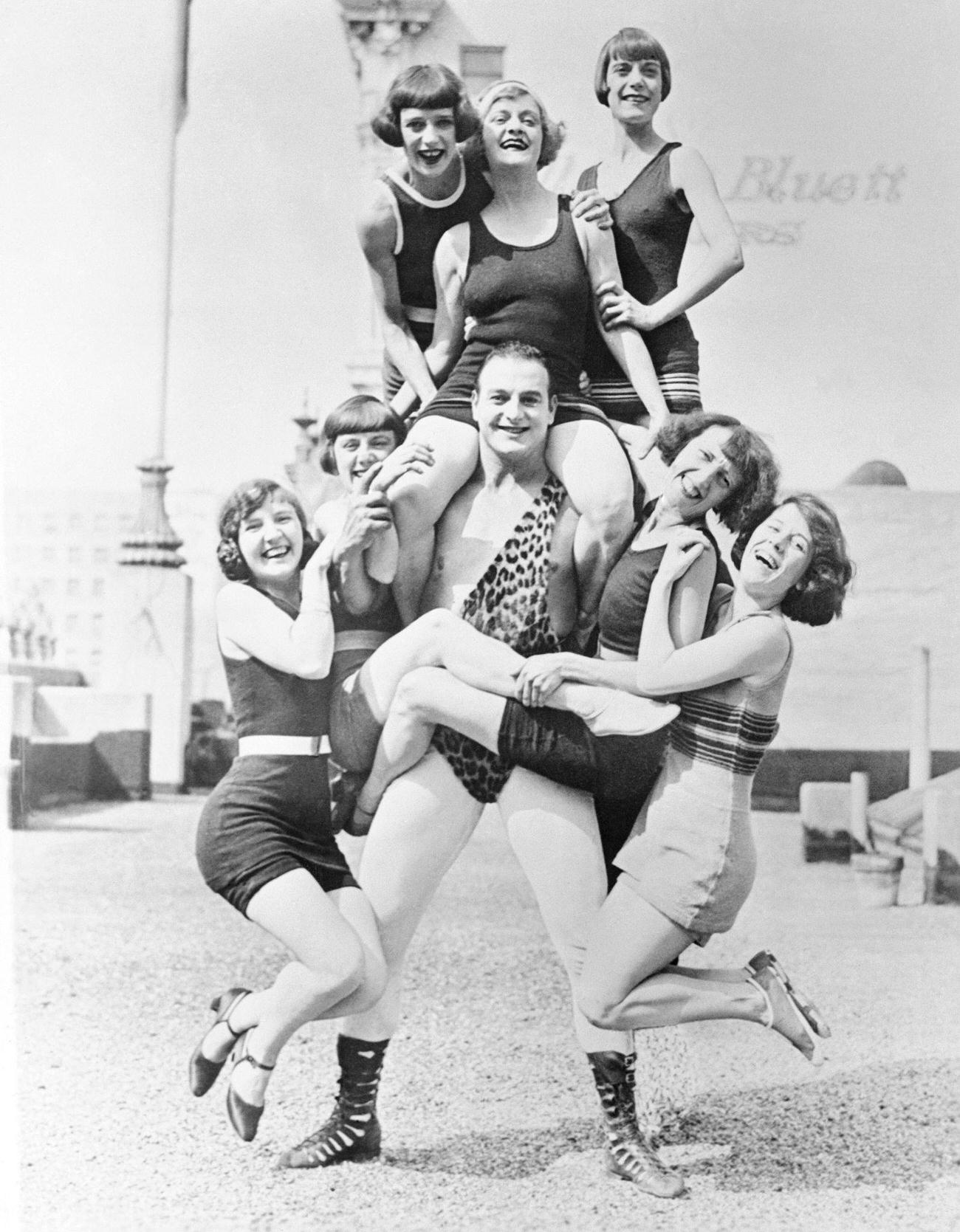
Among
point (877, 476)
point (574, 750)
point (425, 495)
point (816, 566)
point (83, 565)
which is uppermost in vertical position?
point (877, 476)

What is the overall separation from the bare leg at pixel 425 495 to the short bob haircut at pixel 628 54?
1.00m

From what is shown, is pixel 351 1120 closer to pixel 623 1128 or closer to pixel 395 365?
pixel 623 1128

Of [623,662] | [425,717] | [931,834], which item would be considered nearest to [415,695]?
[425,717]

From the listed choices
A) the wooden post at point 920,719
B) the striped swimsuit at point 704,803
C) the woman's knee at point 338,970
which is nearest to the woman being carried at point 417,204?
the striped swimsuit at point 704,803

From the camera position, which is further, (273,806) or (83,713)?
(83,713)

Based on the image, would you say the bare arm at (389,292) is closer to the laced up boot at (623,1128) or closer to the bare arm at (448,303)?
the bare arm at (448,303)

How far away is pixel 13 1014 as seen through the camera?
3.99 metres

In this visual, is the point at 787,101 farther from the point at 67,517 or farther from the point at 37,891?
the point at 37,891

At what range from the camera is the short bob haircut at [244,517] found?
12.2 feet

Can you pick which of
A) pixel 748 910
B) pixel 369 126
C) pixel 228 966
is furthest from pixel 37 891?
pixel 369 126

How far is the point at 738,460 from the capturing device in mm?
3627

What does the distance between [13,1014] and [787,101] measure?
3.43 meters

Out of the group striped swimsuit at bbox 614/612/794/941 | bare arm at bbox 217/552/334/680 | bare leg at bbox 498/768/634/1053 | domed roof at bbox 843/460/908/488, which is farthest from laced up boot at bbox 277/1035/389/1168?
domed roof at bbox 843/460/908/488

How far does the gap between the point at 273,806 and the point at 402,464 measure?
3.16ft
